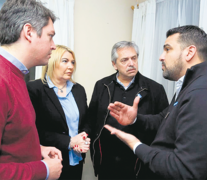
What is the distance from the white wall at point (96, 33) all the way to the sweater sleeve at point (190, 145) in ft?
6.56

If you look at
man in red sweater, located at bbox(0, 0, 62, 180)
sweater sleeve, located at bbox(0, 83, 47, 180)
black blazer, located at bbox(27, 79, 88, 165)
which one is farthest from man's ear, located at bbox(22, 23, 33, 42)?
black blazer, located at bbox(27, 79, 88, 165)

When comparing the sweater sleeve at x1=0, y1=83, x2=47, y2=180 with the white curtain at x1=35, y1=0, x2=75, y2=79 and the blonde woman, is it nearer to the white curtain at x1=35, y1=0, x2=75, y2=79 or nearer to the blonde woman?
the blonde woman

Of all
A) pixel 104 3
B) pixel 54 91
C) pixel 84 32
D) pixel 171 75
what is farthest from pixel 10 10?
pixel 104 3

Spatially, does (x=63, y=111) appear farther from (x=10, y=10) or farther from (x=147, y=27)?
(x=147, y=27)

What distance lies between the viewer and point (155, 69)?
279 cm

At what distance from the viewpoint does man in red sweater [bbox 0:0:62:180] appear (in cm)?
77

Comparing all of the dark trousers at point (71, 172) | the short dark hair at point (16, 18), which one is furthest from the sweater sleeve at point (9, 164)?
the dark trousers at point (71, 172)

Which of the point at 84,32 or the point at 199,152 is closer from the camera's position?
the point at 199,152

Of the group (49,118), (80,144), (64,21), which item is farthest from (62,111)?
(64,21)

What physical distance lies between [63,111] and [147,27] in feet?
6.61

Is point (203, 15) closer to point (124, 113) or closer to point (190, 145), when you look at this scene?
point (124, 113)

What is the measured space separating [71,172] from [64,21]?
1.88 meters

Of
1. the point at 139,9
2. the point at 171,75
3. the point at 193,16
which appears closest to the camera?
the point at 171,75

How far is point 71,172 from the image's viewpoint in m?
1.69
